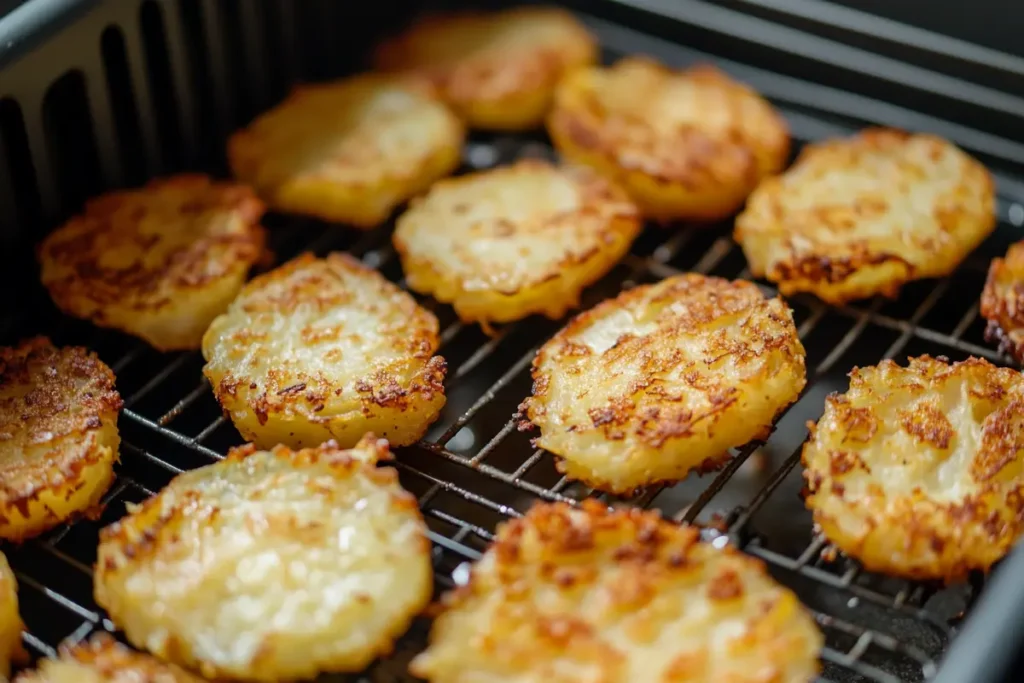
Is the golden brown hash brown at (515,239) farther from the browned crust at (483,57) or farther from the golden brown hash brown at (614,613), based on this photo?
the golden brown hash brown at (614,613)

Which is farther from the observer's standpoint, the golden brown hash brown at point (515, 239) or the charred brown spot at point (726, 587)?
the golden brown hash brown at point (515, 239)

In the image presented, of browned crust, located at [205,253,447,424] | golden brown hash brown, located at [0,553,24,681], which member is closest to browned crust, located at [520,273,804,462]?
browned crust, located at [205,253,447,424]

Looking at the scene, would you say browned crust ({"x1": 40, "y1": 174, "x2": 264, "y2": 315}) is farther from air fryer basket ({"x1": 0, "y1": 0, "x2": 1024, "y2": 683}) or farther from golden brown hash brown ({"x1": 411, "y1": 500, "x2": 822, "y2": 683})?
golden brown hash brown ({"x1": 411, "y1": 500, "x2": 822, "y2": 683})

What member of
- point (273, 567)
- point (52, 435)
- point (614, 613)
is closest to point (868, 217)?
point (614, 613)

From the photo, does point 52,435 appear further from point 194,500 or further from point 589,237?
point 589,237

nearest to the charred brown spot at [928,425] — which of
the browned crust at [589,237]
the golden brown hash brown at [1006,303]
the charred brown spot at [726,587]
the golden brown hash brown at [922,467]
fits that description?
the golden brown hash brown at [922,467]
